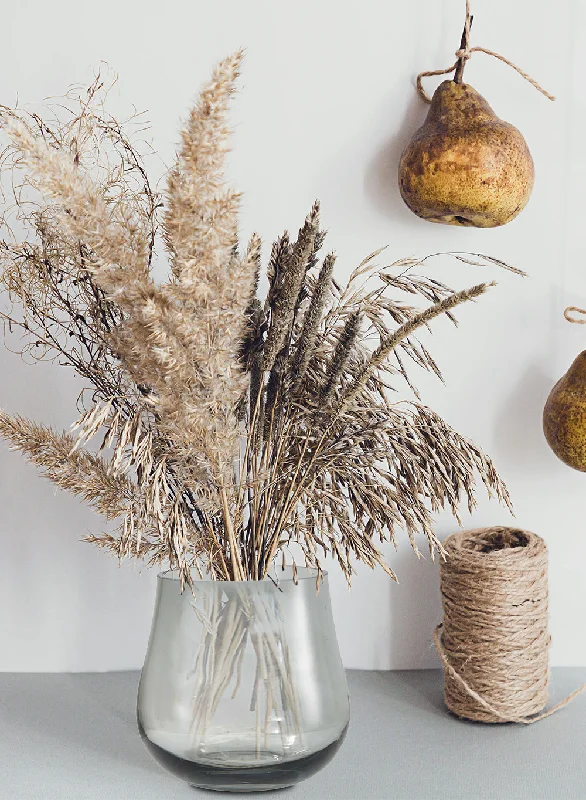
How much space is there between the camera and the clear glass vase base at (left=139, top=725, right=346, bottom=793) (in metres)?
0.74

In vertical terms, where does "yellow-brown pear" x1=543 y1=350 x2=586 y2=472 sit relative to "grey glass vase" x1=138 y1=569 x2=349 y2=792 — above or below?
above

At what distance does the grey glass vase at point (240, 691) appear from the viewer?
74 cm

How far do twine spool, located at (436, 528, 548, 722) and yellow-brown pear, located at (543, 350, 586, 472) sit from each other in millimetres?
116

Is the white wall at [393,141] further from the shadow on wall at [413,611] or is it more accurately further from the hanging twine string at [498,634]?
the hanging twine string at [498,634]

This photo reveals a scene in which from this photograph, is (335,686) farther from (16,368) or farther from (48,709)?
(16,368)

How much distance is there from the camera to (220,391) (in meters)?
0.68

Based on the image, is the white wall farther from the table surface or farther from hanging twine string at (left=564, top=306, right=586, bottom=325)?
the table surface


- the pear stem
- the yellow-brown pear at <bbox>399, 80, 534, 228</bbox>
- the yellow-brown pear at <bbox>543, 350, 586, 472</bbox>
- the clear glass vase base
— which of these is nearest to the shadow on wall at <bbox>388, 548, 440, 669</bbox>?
the yellow-brown pear at <bbox>543, 350, 586, 472</bbox>

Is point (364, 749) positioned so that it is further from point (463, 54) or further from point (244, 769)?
point (463, 54)

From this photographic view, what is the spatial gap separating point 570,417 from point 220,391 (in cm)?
48

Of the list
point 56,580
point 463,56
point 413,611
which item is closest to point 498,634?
point 413,611

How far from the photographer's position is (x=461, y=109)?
958 millimetres

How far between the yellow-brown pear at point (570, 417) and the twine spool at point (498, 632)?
0.38ft

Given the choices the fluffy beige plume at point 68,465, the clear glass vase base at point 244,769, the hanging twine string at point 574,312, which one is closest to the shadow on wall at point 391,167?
the hanging twine string at point 574,312
